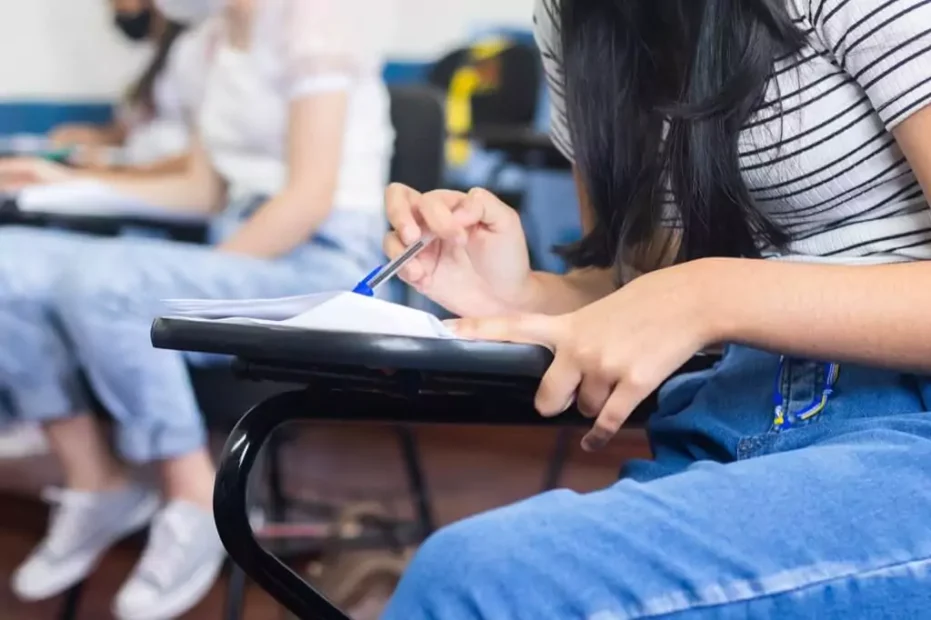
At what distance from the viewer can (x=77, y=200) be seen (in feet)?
4.61

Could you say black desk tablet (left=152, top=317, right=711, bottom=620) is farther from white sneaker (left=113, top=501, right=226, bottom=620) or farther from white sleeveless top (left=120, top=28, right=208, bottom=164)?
white sleeveless top (left=120, top=28, right=208, bottom=164)

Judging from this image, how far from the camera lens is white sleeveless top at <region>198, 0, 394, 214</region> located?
1.33 meters

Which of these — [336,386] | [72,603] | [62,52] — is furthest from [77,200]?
[62,52]

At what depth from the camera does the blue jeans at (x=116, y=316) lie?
47.7 inches

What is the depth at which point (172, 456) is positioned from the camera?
130cm

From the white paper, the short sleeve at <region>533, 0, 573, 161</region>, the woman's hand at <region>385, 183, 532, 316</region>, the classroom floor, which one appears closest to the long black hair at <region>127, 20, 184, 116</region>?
the white paper

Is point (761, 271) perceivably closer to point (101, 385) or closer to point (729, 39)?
point (729, 39)

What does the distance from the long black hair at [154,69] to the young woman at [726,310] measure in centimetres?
122

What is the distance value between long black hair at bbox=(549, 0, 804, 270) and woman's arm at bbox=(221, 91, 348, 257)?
550mm

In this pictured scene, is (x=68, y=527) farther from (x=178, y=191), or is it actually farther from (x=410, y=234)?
(x=410, y=234)

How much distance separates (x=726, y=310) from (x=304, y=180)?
838 millimetres

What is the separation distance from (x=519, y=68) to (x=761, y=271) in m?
2.72

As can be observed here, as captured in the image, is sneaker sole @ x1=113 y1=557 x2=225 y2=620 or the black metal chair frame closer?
the black metal chair frame

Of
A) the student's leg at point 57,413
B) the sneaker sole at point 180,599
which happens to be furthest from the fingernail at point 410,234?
the sneaker sole at point 180,599
